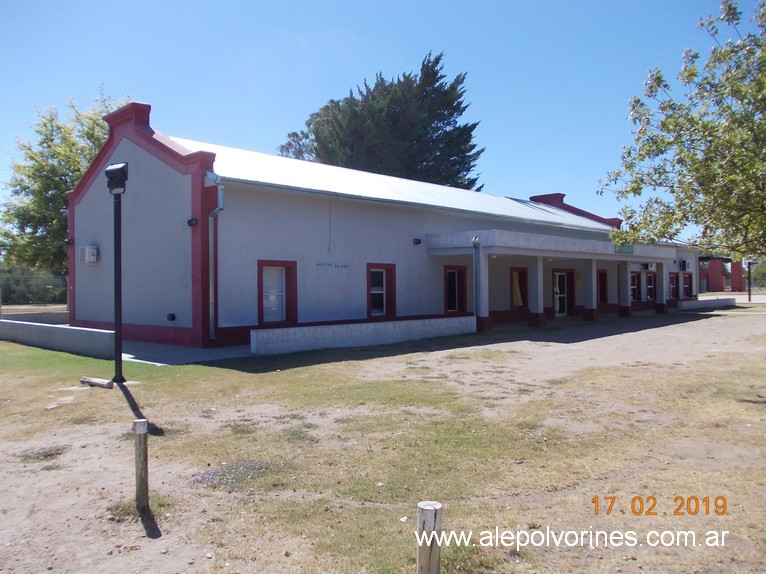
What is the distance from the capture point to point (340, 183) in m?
19.5

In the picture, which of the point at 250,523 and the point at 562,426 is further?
the point at 562,426

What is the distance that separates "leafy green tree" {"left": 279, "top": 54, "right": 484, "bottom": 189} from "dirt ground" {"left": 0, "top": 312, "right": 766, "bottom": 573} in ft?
96.8

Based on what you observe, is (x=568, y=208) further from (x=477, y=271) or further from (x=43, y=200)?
(x=43, y=200)

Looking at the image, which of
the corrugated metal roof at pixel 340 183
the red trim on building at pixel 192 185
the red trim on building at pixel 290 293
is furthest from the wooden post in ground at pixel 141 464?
the red trim on building at pixel 290 293

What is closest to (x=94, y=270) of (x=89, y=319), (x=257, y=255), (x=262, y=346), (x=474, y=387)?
(x=89, y=319)

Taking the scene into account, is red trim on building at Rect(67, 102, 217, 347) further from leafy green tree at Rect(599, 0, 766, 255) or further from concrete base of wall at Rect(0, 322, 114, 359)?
leafy green tree at Rect(599, 0, 766, 255)

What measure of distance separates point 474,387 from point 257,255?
8352mm

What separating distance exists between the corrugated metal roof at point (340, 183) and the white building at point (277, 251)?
12 cm

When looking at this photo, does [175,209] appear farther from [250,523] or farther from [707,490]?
[707,490]

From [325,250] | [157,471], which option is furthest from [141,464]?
[325,250]

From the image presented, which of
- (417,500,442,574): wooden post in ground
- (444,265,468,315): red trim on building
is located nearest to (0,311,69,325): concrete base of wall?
Result: (444,265,468,315): red trim on building

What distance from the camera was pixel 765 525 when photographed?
4188 millimetres

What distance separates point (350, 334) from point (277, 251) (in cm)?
323

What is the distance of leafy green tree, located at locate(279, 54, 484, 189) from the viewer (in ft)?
135
